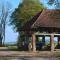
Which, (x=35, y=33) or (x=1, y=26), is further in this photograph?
(x=1, y=26)

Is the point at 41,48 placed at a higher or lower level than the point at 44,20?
lower

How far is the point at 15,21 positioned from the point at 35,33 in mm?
27703

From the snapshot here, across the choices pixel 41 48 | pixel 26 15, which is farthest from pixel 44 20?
pixel 26 15

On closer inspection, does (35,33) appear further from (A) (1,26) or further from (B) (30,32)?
(A) (1,26)

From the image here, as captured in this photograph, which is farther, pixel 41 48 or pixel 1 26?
pixel 1 26

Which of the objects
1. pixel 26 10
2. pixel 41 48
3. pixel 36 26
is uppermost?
pixel 26 10

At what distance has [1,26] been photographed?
289 ft

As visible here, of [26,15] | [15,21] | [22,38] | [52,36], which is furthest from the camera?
[15,21]

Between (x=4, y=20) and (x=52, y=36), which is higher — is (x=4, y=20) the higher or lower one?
the higher one

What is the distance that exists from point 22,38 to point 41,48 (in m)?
5.65

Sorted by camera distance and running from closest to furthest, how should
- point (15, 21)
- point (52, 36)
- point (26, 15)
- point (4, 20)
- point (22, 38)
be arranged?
point (52, 36), point (22, 38), point (26, 15), point (15, 21), point (4, 20)

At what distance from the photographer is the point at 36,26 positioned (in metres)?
46.1

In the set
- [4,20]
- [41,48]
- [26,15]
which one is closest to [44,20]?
[41,48]

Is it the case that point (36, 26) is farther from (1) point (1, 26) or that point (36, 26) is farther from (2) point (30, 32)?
(1) point (1, 26)
